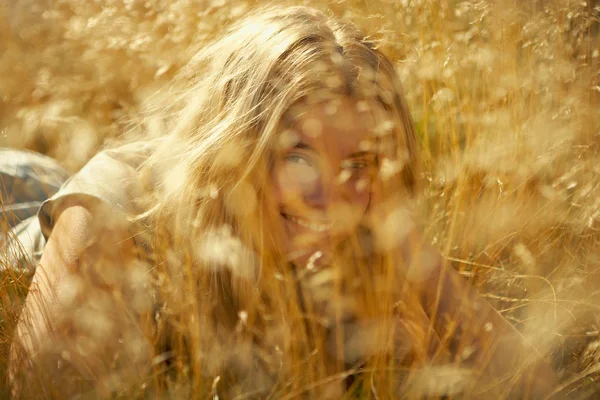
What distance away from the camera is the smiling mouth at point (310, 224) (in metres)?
1.35

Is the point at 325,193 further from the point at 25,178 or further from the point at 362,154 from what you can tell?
the point at 25,178

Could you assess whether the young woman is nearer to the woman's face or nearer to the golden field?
the woman's face

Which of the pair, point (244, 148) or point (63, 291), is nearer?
point (63, 291)

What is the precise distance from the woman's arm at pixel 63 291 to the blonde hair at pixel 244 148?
0.12 meters

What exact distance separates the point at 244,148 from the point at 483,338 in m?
0.73

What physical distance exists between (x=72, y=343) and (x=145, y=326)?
0.68 ft

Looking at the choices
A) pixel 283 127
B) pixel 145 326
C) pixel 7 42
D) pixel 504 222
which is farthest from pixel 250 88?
pixel 7 42

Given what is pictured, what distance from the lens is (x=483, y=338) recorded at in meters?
1.39

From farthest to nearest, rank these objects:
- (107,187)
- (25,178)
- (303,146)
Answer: (25,178) → (107,187) → (303,146)

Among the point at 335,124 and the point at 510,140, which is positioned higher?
the point at 335,124

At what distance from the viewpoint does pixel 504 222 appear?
1.59m

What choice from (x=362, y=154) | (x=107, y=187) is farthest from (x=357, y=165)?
(x=107, y=187)

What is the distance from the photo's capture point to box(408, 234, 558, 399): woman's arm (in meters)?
1.19

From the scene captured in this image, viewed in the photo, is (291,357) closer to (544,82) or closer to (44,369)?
(44,369)
